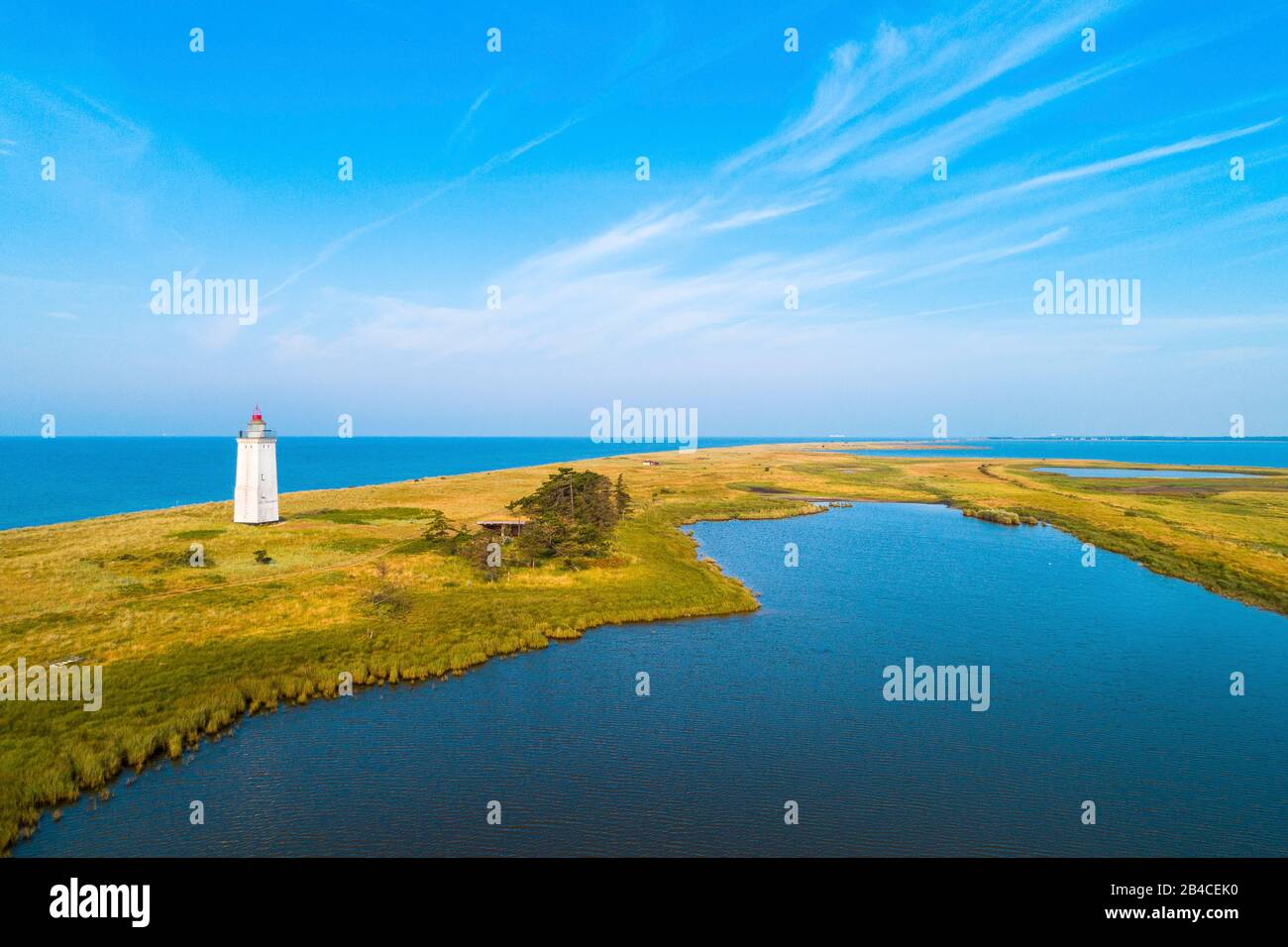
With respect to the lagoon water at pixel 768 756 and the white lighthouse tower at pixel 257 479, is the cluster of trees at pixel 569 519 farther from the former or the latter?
the white lighthouse tower at pixel 257 479

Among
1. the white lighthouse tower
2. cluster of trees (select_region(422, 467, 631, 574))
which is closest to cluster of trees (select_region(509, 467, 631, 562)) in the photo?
cluster of trees (select_region(422, 467, 631, 574))

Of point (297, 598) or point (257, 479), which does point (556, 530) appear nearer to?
point (297, 598)

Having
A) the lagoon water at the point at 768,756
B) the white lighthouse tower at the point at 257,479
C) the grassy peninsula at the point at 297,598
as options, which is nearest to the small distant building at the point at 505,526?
the grassy peninsula at the point at 297,598

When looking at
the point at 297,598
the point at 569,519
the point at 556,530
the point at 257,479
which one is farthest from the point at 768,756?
the point at 257,479

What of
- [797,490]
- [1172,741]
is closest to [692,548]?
[1172,741]

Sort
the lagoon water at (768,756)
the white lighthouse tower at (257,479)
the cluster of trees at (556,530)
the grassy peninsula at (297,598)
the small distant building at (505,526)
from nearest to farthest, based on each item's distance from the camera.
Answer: the lagoon water at (768,756) → the grassy peninsula at (297,598) → the cluster of trees at (556,530) → the white lighthouse tower at (257,479) → the small distant building at (505,526)
